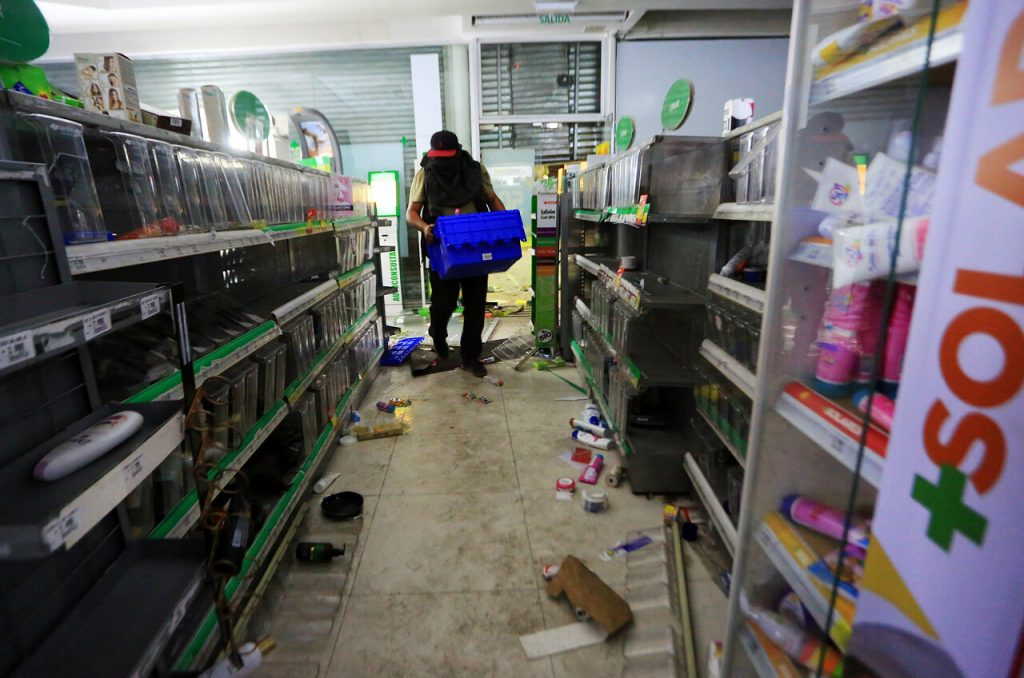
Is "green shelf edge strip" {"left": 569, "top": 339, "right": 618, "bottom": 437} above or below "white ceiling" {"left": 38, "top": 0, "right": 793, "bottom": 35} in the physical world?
below

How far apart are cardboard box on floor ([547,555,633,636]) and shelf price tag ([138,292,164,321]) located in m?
1.68

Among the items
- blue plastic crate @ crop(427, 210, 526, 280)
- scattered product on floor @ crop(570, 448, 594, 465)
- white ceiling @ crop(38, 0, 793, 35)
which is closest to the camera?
scattered product on floor @ crop(570, 448, 594, 465)

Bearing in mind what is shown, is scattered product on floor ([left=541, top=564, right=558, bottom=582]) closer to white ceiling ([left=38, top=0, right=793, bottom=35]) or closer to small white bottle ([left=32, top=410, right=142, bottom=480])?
small white bottle ([left=32, top=410, right=142, bottom=480])

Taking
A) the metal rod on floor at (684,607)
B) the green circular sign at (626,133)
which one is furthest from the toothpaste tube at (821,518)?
the green circular sign at (626,133)

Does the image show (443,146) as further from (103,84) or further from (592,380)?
(103,84)

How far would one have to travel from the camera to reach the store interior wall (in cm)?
685

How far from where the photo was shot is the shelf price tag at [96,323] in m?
0.94

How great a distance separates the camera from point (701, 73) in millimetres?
6945

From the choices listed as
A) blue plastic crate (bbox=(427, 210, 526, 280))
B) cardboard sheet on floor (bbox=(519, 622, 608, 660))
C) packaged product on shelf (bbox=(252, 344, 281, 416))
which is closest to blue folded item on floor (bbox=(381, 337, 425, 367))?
blue plastic crate (bbox=(427, 210, 526, 280))

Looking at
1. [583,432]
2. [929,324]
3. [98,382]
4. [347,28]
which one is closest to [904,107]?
[929,324]

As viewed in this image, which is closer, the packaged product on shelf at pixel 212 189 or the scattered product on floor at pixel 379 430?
the packaged product on shelf at pixel 212 189

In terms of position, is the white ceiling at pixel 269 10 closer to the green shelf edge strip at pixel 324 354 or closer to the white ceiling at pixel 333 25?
the white ceiling at pixel 333 25

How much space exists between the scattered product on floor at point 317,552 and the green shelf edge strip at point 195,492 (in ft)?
1.86

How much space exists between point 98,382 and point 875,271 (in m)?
2.03
